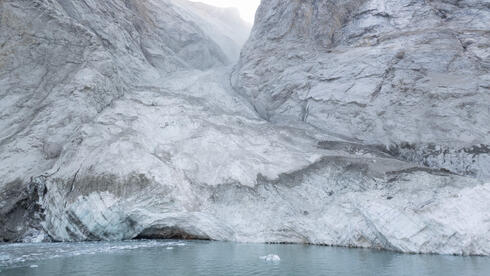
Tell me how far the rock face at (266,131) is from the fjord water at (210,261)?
218cm

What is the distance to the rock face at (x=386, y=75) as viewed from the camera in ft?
89.1

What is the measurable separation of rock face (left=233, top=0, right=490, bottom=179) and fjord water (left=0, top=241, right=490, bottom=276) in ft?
36.5

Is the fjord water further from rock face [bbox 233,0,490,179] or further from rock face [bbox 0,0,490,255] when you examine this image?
rock face [bbox 233,0,490,179]

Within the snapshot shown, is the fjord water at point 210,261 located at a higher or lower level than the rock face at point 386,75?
lower

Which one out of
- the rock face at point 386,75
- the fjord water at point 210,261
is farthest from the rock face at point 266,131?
the fjord water at point 210,261

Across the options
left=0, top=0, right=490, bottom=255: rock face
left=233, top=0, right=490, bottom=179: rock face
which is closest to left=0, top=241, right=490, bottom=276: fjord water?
left=0, top=0, right=490, bottom=255: rock face

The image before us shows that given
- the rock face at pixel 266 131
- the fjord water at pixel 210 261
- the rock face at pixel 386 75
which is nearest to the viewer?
the fjord water at pixel 210 261

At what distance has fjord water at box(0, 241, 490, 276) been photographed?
45.0 feet

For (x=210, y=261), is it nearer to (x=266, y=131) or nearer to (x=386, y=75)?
(x=266, y=131)

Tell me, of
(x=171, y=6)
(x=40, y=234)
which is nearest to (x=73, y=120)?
(x=40, y=234)

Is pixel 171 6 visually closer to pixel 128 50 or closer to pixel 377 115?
pixel 128 50

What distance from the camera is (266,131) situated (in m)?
31.1

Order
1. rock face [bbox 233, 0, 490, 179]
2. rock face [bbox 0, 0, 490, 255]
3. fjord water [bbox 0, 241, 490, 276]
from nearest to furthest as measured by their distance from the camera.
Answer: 1. fjord water [bbox 0, 241, 490, 276]
2. rock face [bbox 0, 0, 490, 255]
3. rock face [bbox 233, 0, 490, 179]

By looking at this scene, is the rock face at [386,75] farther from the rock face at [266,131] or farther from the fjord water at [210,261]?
the fjord water at [210,261]
